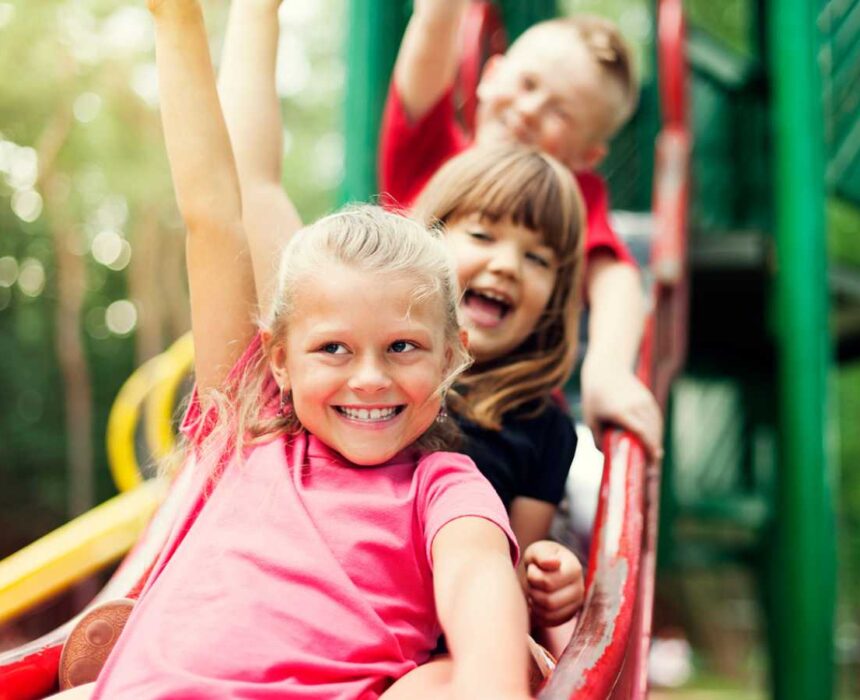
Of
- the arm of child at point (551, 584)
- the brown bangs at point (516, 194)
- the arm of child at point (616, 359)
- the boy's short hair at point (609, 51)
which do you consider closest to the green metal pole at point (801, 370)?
the boy's short hair at point (609, 51)

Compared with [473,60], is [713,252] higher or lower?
lower

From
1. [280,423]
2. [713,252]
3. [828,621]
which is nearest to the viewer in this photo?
[280,423]

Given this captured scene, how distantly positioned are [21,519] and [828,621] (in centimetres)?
1305

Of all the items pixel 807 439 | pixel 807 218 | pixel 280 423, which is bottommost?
pixel 807 439

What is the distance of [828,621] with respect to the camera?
11.2ft

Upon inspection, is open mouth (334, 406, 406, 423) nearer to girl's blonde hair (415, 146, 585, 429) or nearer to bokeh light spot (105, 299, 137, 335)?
girl's blonde hair (415, 146, 585, 429)

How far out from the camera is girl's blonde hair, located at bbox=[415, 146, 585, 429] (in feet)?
6.04

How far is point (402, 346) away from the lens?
128 cm

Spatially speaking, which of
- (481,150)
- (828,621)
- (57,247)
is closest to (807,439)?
(828,621)

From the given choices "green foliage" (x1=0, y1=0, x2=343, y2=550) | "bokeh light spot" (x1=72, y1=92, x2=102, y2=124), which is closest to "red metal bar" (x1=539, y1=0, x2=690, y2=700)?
"green foliage" (x1=0, y1=0, x2=343, y2=550)

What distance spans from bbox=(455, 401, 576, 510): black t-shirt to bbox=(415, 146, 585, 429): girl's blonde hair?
0.09 ft

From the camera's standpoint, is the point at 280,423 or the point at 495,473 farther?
the point at 495,473

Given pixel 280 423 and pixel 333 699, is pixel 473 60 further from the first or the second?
pixel 333 699

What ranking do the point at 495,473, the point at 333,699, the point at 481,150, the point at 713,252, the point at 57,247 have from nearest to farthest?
the point at 333,699
the point at 495,473
the point at 481,150
the point at 713,252
the point at 57,247
